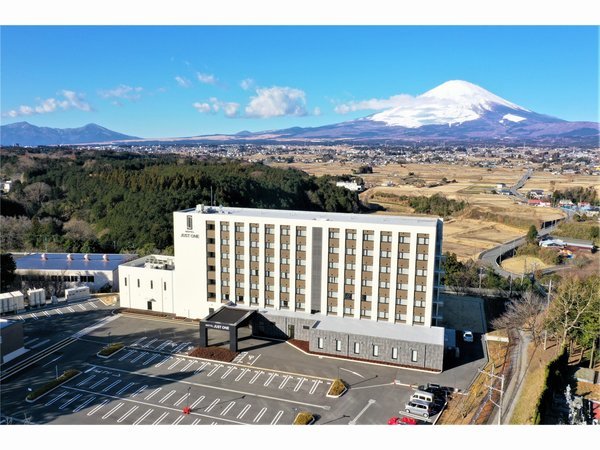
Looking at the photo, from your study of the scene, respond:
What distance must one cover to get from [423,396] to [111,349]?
16484 mm

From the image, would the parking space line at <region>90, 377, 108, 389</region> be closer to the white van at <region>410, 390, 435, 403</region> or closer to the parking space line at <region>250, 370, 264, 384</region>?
the parking space line at <region>250, 370, 264, 384</region>

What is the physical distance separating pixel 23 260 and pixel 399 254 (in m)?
32.2

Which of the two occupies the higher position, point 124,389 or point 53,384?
point 53,384

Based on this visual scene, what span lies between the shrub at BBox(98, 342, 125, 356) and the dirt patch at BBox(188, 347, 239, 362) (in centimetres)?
407

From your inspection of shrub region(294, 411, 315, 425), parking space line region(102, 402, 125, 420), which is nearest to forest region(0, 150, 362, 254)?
parking space line region(102, 402, 125, 420)

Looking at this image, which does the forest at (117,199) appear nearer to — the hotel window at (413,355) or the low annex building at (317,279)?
the low annex building at (317,279)

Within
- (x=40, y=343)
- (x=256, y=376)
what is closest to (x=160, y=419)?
(x=256, y=376)

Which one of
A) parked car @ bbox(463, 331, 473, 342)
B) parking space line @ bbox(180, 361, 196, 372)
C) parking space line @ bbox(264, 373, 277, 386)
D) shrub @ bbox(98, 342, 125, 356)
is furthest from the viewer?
parked car @ bbox(463, 331, 473, 342)

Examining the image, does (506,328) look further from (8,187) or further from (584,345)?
(8,187)

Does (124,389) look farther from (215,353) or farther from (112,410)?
(215,353)

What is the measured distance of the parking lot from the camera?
19.7 m

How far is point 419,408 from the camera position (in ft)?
65.3

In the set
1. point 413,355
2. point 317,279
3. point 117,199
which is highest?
point 117,199

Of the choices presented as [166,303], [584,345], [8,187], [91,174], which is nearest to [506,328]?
[584,345]
